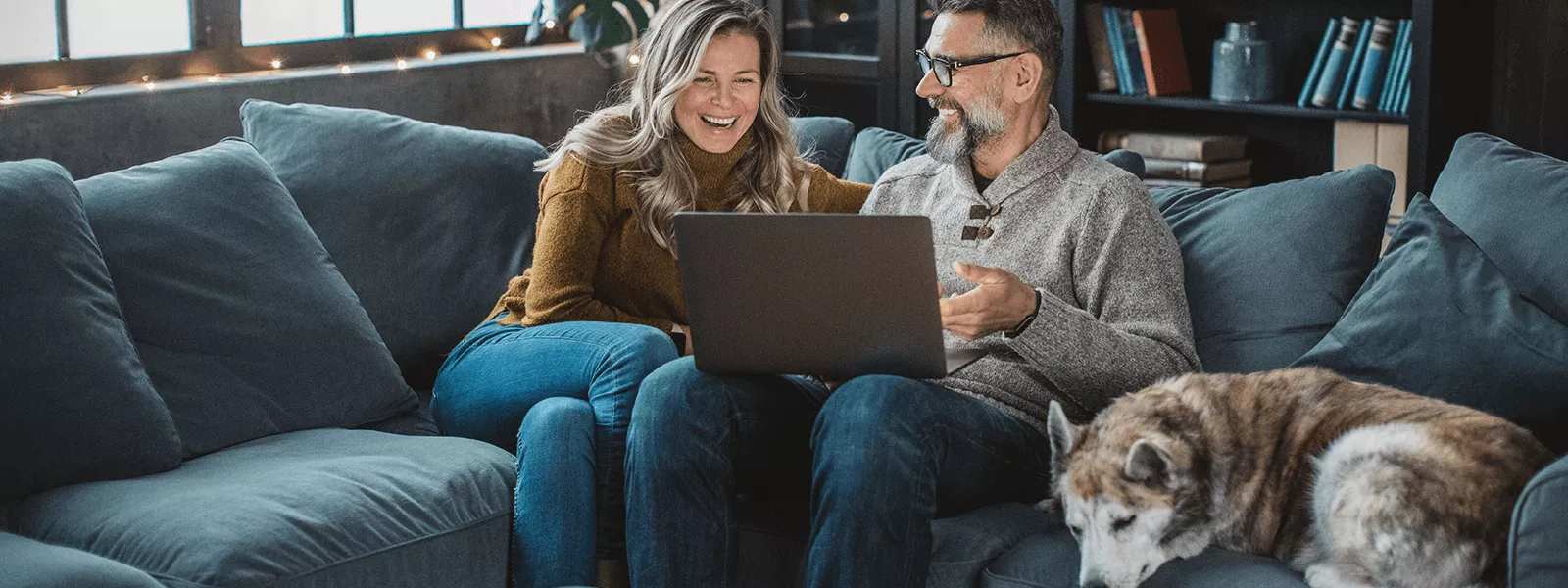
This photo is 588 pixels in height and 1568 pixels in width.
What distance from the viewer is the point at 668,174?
261cm

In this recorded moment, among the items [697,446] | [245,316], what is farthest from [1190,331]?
[245,316]

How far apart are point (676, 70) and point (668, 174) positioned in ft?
0.60

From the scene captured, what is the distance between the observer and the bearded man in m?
1.95

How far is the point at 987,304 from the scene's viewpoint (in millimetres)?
2023

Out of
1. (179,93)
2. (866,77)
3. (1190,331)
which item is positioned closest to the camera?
(1190,331)

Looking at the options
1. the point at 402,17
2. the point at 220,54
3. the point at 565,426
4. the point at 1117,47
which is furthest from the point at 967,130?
the point at 402,17

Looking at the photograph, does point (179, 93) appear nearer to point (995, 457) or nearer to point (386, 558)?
point (386, 558)

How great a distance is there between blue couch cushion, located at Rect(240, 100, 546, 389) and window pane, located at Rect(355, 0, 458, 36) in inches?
51.5

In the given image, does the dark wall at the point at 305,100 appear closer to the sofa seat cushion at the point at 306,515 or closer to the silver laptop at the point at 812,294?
the sofa seat cushion at the point at 306,515

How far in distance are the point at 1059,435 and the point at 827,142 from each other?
1289 mm

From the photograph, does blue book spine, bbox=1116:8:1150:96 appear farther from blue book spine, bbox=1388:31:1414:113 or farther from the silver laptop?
the silver laptop

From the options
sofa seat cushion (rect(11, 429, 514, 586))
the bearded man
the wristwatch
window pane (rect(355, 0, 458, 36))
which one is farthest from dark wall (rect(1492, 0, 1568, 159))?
window pane (rect(355, 0, 458, 36))

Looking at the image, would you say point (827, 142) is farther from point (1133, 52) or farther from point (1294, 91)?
point (1294, 91)

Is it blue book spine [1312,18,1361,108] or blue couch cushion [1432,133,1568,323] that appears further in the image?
blue book spine [1312,18,1361,108]
